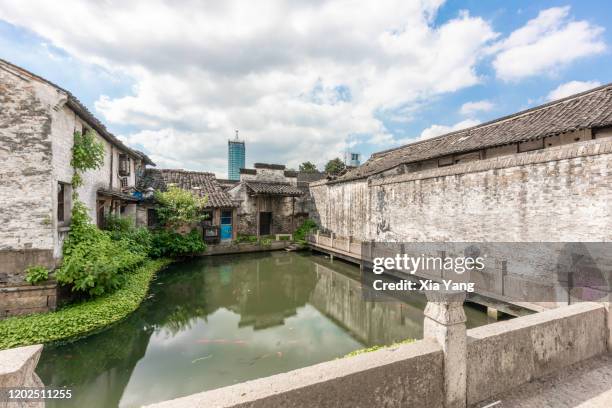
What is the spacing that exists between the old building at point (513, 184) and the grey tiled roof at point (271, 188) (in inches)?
258

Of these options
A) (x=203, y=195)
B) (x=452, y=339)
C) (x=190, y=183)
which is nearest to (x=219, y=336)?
(x=452, y=339)

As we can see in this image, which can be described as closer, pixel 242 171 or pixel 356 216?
pixel 356 216

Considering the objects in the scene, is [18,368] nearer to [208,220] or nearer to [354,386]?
[354,386]

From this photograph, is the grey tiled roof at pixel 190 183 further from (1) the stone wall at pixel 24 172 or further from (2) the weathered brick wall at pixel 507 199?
(2) the weathered brick wall at pixel 507 199

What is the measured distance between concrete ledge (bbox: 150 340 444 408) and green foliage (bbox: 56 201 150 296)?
7.16 metres

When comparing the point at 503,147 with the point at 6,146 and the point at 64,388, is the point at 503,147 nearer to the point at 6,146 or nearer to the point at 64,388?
the point at 64,388

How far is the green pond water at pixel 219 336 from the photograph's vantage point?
Answer: 4.93 metres

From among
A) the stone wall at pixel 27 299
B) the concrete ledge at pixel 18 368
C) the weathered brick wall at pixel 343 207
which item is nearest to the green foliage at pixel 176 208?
the stone wall at pixel 27 299

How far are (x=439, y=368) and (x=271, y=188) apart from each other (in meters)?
16.6

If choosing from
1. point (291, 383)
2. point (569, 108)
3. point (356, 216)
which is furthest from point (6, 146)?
point (569, 108)

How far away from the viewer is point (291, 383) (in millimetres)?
2029

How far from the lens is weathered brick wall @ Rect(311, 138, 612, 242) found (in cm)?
618

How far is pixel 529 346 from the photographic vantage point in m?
2.95

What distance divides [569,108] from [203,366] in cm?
1233
